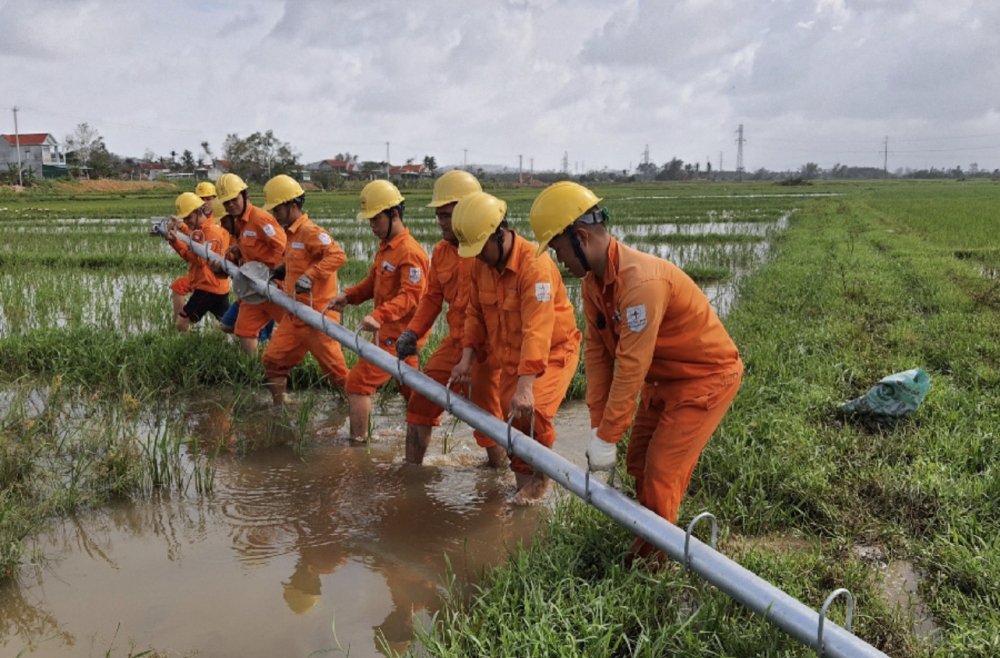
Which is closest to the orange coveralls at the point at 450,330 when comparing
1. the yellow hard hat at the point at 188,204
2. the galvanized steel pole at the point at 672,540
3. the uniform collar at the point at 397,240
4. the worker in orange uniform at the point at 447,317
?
the worker in orange uniform at the point at 447,317

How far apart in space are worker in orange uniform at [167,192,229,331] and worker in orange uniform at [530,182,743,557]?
473cm

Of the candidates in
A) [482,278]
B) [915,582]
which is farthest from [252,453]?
[915,582]

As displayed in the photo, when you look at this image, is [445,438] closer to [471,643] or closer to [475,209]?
[475,209]

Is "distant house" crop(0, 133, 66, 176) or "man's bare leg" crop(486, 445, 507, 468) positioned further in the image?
"distant house" crop(0, 133, 66, 176)

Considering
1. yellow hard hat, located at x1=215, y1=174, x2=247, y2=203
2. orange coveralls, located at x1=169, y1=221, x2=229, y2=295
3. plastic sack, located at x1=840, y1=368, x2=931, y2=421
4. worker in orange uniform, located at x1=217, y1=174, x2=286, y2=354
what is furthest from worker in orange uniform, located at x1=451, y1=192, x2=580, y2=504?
orange coveralls, located at x1=169, y1=221, x2=229, y2=295

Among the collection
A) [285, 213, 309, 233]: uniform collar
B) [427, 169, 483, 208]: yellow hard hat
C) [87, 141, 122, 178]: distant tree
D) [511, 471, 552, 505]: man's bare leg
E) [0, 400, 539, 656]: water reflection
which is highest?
[87, 141, 122, 178]: distant tree

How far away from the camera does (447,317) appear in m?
4.23

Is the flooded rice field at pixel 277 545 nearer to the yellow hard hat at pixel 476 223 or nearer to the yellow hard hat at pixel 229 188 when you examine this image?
the yellow hard hat at pixel 476 223

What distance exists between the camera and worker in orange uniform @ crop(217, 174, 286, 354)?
19.1 ft

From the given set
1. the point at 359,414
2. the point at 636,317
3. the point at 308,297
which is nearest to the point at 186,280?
the point at 308,297

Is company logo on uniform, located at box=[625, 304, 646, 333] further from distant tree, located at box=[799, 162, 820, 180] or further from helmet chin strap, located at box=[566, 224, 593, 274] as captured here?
distant tree, located at box=[799, 162, 820, 180]

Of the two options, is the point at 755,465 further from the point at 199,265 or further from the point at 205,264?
the point at 199,265

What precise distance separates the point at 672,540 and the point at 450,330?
2.10 m

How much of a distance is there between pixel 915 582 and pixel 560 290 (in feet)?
6.64
